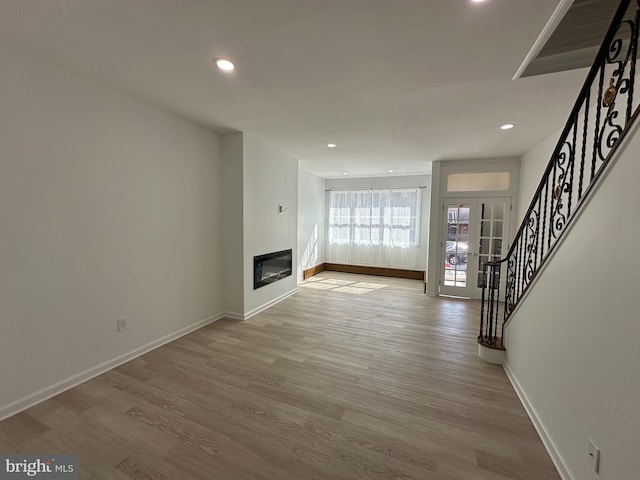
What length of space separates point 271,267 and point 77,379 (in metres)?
2.71

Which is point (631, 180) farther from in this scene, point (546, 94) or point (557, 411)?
point (546, 94)

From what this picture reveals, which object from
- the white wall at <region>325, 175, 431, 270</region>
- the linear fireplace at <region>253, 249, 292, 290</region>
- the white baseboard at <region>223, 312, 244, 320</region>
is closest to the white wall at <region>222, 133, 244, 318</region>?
the white baseboard at <region>223, 312, 244, 320</region>

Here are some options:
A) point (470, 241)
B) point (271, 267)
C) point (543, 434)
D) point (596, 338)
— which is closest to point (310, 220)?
point (271, 267)

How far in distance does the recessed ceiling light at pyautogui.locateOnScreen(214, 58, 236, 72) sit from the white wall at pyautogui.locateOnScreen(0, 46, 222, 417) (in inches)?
49.5

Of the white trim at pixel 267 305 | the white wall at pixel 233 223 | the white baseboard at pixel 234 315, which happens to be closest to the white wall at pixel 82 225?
the white wall at pixel 233 223

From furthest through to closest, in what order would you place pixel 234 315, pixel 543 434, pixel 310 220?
pixel 310 220 → pixel 234 315 → pixel 543 434

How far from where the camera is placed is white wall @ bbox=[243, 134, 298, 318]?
395 cm

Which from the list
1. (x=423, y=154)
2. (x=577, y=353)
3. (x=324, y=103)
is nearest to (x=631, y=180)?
(x=577, y=353)

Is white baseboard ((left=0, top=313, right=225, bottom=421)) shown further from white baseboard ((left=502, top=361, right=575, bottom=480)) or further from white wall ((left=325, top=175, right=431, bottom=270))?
white wall ((left=325, top=175, right=431, bottom=270))

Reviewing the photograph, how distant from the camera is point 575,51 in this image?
1925 millimetres

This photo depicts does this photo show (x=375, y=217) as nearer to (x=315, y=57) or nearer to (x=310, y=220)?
(x=310, y=220)

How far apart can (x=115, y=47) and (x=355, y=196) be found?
240 inches

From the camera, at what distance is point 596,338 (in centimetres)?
138

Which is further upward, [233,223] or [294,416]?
[233,223]
